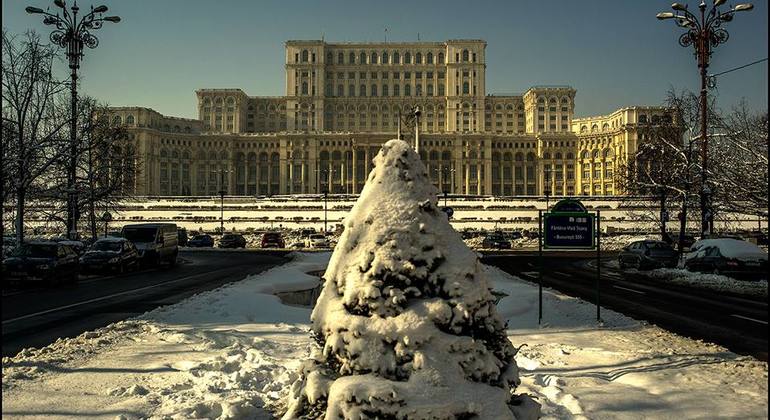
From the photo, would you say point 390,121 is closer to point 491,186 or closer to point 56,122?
point 491,186

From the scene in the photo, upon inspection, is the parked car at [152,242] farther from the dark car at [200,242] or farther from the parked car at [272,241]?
the dark car at [200,242]

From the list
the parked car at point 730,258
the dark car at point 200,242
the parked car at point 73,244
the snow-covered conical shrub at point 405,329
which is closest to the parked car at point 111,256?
the parked car at point 73,244

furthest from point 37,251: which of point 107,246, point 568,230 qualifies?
point 568,230

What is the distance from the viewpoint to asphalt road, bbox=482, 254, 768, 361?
34.4 feet

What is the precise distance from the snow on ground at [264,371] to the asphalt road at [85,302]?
1.14 m

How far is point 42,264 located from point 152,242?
35.4ft

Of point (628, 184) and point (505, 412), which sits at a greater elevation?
point (628, 184)

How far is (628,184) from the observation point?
1523 inches

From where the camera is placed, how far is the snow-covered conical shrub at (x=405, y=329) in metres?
3.57

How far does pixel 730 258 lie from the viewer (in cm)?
2278

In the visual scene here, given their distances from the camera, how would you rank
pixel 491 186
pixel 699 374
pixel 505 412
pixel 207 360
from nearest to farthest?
pixel 505 412
pixel 699 374
pixel 207 360
pixel 491 186

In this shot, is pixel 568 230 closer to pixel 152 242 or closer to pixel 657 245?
pixel 657 245

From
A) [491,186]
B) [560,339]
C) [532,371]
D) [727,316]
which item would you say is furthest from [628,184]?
[491,186]

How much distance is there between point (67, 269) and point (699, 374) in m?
21.0
